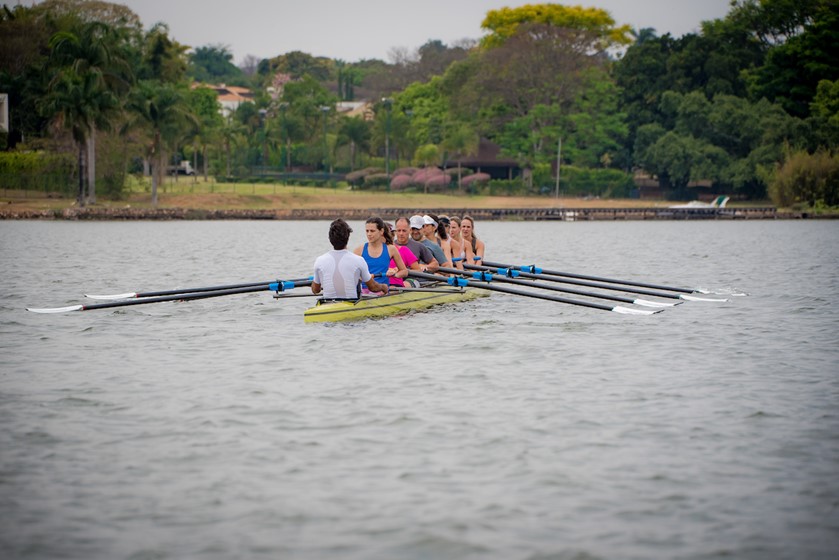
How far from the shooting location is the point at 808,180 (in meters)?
82.6

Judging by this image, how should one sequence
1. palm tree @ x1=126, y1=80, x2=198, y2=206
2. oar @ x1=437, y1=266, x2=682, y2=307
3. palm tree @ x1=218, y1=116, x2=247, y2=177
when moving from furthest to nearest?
1. palm tree @ x1=218, y1=116, x2=247, y2=177
2. palm tree @ x1=126, y1=80, x2=198, y2=206
3. oar @ x1=437, y1=266, x2=682, y2=307

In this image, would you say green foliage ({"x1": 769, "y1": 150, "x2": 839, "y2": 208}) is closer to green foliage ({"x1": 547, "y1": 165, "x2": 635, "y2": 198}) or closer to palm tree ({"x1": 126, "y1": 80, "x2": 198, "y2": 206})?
green foliage ({"x1": 547, "y1": 165, "x2": 635, "y2": 198})

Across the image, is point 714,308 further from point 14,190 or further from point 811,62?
point 811,62

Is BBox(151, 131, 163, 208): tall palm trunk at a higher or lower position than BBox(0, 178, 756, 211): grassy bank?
higher

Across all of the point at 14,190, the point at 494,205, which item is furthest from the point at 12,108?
the point at 494,205

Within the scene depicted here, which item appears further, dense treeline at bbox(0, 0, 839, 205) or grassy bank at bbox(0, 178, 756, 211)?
dense treeline at bbox(0, 0, 839, 205)

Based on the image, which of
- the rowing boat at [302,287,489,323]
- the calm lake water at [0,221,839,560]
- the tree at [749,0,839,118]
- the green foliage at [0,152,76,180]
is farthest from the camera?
the tree at [749,0,839,118]

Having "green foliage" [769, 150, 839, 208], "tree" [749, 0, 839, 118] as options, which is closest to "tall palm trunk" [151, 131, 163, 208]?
"green foliage" [769, 150, 839, 208]

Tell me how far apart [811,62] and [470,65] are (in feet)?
101

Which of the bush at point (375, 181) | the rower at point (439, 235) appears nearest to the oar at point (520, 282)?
the rower at point (439, 235)

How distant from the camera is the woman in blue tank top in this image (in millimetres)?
18938

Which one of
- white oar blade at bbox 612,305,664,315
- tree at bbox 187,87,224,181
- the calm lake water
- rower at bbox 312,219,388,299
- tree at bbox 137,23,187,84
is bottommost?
the calm lake water

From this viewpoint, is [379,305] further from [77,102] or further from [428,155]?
[428,155]

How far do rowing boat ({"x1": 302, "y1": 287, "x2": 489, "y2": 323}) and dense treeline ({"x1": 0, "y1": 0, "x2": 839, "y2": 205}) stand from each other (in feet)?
195
